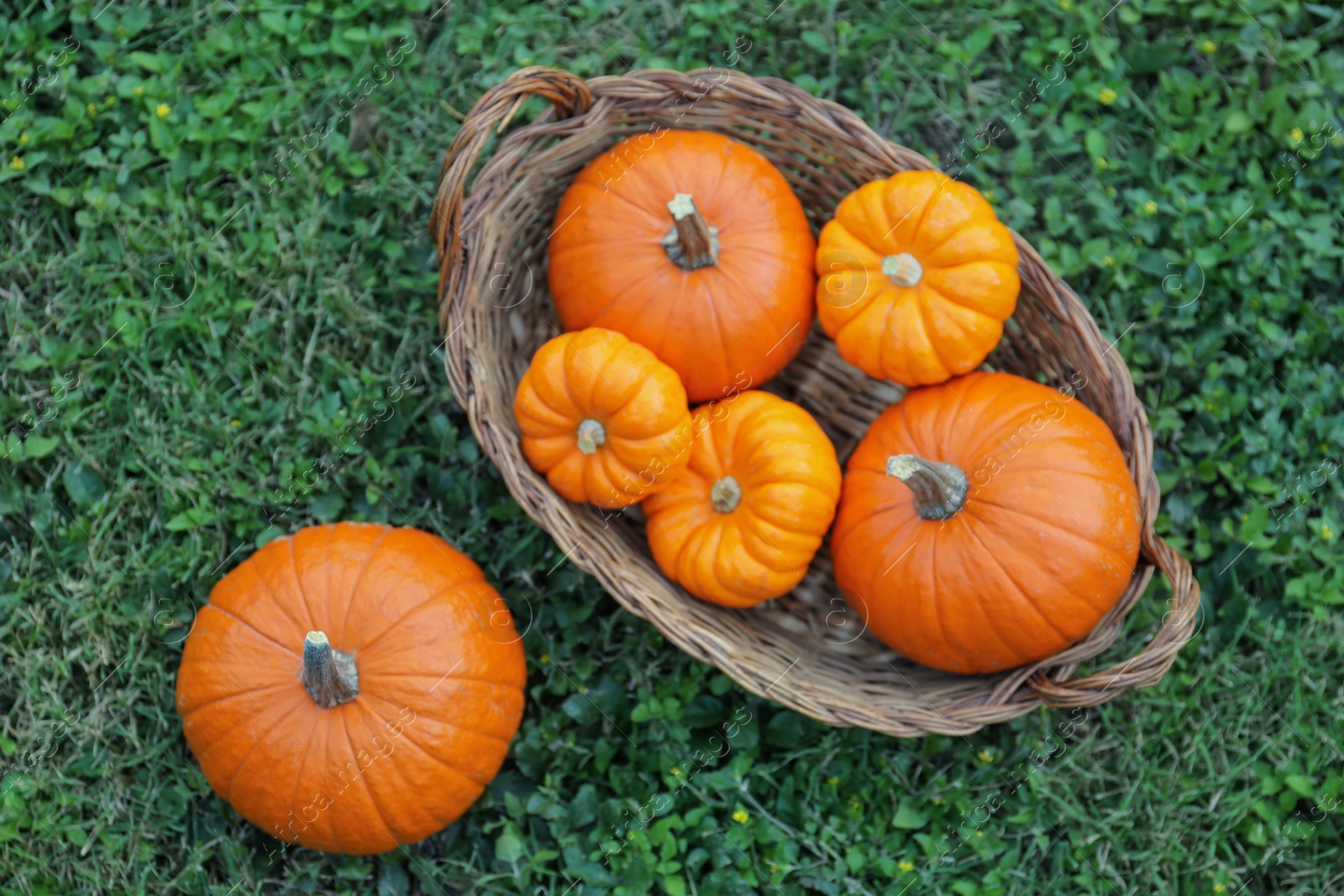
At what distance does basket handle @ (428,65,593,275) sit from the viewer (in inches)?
96.8

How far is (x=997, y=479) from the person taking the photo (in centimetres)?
252

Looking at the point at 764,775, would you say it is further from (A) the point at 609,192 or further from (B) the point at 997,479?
(A) the point at 609,192

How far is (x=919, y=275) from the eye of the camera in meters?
2.59

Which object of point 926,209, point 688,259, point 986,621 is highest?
point 926,209

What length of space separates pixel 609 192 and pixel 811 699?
4.24ft

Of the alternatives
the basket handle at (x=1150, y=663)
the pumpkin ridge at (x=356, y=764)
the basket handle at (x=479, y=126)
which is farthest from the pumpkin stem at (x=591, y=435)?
the basket handle at (x=1150, y=663)

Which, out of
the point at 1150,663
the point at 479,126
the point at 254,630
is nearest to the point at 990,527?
the point at 1150,663

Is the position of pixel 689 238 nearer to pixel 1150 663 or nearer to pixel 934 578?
pixel 934 578

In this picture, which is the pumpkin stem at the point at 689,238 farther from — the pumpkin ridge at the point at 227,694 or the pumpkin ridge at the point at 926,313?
the pumpkin ridge at the point at 227,694

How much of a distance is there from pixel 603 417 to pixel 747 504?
392 millimetres

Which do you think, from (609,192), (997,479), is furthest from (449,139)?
(997,479)

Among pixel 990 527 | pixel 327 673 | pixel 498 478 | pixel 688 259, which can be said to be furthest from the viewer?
pixel 498 478

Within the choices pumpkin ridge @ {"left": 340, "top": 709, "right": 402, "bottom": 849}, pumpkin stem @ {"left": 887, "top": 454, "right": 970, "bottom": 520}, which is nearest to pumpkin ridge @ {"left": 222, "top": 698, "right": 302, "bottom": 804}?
pumpkin ridge @ {"left": 340, "top": 709, "right": 402, "bottom": 849}

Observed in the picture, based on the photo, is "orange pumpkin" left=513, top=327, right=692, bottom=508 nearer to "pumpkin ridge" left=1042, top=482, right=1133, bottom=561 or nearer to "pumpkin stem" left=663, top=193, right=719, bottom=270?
"pumpkin stem" left=663, top=193, right=719, bottom=270
